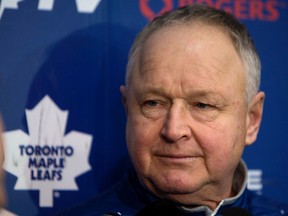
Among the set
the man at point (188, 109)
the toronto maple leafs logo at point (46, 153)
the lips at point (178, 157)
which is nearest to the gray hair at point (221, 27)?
the man at point (188, 109)

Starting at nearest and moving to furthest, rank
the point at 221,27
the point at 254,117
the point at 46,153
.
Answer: the point at 221,27 < the point at 254,117 < the point at 46,153

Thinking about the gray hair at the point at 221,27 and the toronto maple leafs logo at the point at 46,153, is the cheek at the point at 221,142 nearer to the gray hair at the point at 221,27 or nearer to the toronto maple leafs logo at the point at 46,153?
the gray hair at the point at 221,27

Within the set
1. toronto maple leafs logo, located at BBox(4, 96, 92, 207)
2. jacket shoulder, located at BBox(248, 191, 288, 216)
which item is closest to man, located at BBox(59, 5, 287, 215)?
jacket shoulder, located at BBox(248, 191, 288, 216)

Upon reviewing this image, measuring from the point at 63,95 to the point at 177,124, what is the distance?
1.73 ft

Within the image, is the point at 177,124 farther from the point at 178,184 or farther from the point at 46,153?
the point at 46,153

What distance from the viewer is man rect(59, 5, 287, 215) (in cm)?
117

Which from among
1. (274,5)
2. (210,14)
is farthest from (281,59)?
(210,14)

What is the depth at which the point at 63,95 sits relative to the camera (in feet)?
4.98

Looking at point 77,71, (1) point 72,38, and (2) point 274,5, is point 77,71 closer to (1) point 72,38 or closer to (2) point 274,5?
(1) point 72,38

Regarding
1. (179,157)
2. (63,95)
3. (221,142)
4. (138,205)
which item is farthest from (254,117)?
(63,95)

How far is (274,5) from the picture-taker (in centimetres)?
170

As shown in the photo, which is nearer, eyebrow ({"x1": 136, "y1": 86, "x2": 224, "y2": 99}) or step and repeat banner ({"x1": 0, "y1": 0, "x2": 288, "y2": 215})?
eyebrow ({"x1": 136, "y1": 86, "x2": 224, "y2": 99})

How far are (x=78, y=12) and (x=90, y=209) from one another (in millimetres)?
670

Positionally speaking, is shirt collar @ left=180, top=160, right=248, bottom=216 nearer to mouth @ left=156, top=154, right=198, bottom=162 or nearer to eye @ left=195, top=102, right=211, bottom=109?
mouth @ left=156, top=154, right=198, bottom=162
